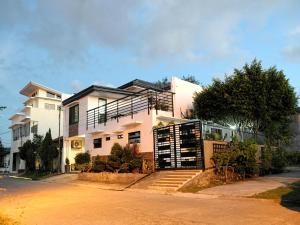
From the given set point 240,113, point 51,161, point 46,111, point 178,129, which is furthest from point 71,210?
point 46,111

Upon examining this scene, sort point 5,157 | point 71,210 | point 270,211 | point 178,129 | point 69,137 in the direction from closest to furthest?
1. point 270,211
2. point 71,210
3. point 178,129
4. point 69,137
5. point 5,157

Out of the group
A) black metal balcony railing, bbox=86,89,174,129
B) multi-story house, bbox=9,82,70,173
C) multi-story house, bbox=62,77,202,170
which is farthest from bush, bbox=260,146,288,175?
multi-story house, bbox=9,82,70,173

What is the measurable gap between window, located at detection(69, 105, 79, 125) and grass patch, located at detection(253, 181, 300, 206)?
22804 millimetres

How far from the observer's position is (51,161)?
35.5m

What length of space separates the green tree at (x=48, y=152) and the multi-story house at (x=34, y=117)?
1104 centimetres

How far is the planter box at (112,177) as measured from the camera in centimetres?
2084

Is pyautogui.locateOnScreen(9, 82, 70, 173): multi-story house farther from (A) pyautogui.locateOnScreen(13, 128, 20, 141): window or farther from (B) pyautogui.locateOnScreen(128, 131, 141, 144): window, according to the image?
(B) pyautogui.locateOnScreen(128, 131, 141, 144): window

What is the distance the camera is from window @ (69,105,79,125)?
1298 inches

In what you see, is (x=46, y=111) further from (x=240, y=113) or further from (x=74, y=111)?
(x=240, y=113)

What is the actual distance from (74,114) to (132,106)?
1023 centimetres

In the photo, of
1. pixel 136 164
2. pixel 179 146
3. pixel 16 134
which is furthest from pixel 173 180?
pixel 16 134

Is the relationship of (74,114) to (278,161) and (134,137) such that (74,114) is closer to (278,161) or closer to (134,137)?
(134,137)

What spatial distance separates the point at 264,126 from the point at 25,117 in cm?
3644

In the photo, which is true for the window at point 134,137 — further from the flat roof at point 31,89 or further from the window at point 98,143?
the flat roof at point 31,89
